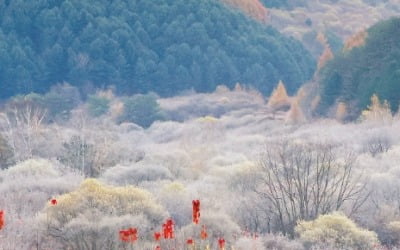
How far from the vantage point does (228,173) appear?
70.1 ft

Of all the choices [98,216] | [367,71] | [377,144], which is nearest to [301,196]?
[98,216]

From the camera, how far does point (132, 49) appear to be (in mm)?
70250

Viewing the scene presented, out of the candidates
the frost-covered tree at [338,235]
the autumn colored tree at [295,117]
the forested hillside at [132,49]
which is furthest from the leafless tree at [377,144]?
the forested hillside at [132,49]

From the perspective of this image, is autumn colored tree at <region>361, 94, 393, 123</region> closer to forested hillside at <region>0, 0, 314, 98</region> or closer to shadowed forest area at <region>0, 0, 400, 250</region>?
shadowed forest area at <region>0, 0, 400, 250</region>

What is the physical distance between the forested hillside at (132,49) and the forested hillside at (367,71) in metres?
22.4

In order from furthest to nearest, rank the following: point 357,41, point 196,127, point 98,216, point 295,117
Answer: point 357,41
point 295,117
point 196,127
point 98,216

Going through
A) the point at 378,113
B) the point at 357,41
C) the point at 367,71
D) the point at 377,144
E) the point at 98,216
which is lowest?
the point at 98,216

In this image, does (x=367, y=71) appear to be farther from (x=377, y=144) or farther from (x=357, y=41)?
(x=377, y=144)

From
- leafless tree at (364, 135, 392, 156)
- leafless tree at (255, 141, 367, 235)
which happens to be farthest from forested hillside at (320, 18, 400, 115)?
leafless tree at (255, 141, 367, 235)

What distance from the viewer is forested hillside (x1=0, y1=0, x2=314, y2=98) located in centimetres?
6719

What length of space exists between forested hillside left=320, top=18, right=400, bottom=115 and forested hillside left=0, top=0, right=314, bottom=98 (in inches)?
883

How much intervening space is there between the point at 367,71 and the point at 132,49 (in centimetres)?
3003

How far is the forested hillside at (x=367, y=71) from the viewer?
42747 mm

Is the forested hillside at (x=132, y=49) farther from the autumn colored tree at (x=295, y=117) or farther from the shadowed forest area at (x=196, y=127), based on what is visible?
the autumn colored tree at (x=295, y=117)
